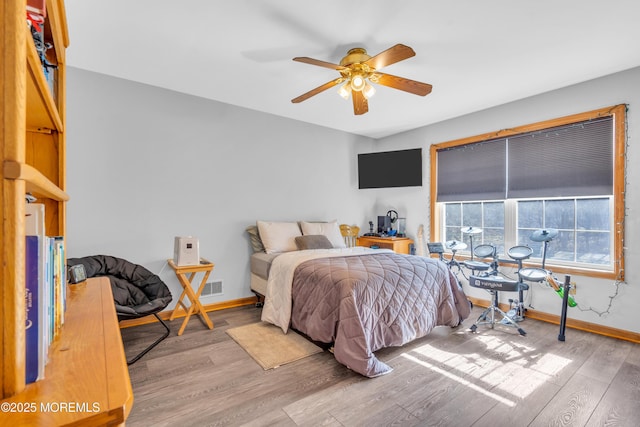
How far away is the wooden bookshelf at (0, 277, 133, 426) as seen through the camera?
456mm

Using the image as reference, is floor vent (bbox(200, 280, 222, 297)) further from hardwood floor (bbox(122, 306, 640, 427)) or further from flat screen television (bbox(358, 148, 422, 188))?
flat screen television (bbox(358, 148, 422, 188))

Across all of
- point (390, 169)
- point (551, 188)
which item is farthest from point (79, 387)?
point (390, 169)

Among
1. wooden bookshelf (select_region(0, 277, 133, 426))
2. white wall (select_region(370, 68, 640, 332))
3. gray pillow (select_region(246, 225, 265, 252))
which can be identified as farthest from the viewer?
gray pillow (select_region(246, 225, 265, 252))

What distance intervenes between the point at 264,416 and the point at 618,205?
3.51 metres

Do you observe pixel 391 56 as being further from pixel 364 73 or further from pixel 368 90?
pixel 368 90

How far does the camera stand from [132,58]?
260cm

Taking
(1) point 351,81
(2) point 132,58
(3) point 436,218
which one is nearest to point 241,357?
(1) point 351,81

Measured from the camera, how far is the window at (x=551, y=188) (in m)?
2.88

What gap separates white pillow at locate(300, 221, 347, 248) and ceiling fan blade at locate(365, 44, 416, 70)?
2267 mm

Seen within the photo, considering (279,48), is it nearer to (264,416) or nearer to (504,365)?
(264,416)

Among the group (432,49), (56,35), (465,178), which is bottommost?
(465,178)

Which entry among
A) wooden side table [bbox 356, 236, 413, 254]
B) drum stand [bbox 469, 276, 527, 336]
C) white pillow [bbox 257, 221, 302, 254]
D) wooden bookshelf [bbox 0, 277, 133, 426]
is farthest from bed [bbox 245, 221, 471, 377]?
wooden bookshelf [bbox 0, 277, 133, 426]

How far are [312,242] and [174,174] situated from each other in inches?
68.9

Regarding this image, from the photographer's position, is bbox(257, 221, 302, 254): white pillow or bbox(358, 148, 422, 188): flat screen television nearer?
bbox(257, 221, 302, 254): white pillow
